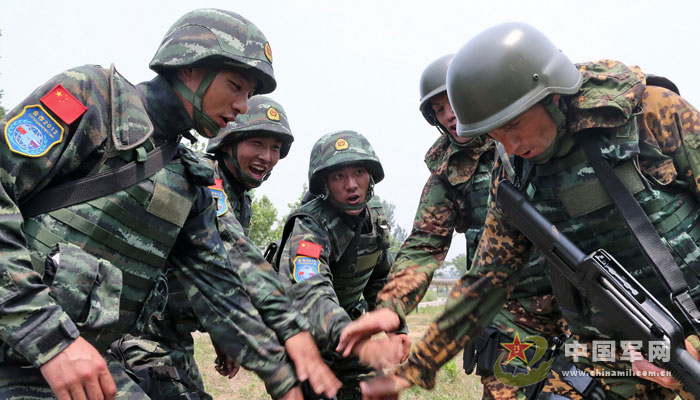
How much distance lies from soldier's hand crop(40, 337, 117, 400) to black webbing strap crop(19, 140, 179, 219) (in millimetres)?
606

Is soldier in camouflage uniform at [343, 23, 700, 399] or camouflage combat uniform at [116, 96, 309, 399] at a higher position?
soldier in camouflage uniform at [343, 23, 700, 399]

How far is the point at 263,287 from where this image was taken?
353cm

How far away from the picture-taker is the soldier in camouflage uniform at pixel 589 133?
3.05m

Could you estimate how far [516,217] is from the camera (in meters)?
3.39

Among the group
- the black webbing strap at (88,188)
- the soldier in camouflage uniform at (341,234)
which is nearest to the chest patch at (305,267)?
the soldier in camouflage uniform at (341,234)

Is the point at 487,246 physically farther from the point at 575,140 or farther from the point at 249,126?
the point at 249,126

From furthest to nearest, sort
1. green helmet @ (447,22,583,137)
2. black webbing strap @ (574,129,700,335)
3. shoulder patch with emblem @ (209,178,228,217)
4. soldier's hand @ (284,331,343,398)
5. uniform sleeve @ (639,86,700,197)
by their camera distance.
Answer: shoulder patch with emblem @ (209,178,228,217), soldier's hand @ (284,331,343,398), green helmet @ (447,22,583,137), uniform sleeve @ (639,86,700,197), black webbing strap @ (574,129,700,335)

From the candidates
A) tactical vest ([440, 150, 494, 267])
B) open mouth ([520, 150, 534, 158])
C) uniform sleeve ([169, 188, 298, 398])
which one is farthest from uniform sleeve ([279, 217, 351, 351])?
open mouth ([520, 150, 534, 158])

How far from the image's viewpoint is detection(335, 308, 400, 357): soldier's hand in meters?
3.94

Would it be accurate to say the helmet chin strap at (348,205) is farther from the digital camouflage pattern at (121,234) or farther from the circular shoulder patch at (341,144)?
the digital camouflage pattern at (121,234)

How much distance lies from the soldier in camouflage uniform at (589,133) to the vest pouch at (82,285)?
5.35 feet

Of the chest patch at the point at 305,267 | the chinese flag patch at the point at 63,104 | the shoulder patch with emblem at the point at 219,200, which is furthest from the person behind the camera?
the chest patch at the point at 305,267

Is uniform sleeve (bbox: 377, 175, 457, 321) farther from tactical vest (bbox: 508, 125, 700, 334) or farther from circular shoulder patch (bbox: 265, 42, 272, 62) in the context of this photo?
circular shoulder patch (bbox: 265, 42, 272, 62)

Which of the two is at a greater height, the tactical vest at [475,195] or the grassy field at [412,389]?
the tactical vest at [475,195]
